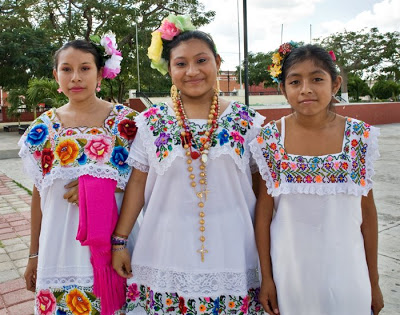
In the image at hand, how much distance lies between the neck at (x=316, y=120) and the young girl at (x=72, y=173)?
0.85 m

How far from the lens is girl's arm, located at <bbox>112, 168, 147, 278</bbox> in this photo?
1.88 meters

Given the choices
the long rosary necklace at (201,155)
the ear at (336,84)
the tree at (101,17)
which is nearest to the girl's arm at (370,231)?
the ear at (336,84)

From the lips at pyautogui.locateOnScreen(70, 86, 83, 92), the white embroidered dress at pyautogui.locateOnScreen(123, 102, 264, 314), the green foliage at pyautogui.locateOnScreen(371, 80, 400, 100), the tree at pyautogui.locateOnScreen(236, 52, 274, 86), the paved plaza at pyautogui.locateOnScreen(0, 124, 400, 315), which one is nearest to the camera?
the white embroidered dress at pyautogui.locateOnScreen(123, 102, 264, 314)

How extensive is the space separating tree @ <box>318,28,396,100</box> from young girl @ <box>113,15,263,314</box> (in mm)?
31417

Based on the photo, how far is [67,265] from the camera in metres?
1.90

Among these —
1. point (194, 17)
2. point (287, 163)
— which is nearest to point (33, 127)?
point (287, 163)

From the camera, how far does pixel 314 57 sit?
1.68 metres

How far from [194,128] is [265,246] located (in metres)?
0.64

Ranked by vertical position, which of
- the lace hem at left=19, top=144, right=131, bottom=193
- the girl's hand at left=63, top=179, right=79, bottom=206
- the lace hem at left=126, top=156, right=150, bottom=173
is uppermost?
the lace hem at left=126, top=156, right=150, bottom=173

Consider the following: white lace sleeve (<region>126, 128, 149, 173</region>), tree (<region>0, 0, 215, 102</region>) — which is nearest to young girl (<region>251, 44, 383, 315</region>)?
white lace sleeve (<region>126, 128, 149, 173</region>)

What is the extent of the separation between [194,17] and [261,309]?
15.3 meters

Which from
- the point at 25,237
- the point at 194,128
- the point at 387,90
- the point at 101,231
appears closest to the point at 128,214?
the point at 101,231

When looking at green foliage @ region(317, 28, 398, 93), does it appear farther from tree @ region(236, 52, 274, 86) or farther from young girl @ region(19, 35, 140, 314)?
young girl @ region(19, 35, 140, 314)

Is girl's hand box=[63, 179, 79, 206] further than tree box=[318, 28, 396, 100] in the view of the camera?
No
